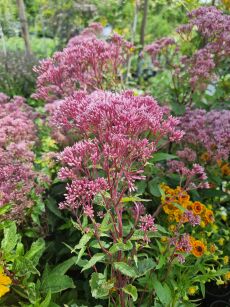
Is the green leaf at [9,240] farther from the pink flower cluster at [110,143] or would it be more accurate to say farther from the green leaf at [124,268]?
the green leaf at [124,268]

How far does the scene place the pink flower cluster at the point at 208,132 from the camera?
2.10m

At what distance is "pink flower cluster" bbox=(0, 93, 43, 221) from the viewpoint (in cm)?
184

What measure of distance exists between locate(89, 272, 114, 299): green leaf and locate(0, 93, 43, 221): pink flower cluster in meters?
0.50

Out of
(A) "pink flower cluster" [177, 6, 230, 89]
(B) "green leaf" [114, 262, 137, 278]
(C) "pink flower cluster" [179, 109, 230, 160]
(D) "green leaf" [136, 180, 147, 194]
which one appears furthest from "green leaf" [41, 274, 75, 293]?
(A) "pink flower cluster" [177, 6, 230, 89]

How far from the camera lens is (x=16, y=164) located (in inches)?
77.9

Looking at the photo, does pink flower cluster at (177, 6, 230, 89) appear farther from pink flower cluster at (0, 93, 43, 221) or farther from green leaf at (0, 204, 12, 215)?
green leaf at (0, 204, 12, 215)

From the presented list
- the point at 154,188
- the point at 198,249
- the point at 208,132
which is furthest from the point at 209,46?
the point at 198,249

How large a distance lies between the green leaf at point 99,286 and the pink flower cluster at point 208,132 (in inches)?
36.0

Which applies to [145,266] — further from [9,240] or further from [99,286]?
[9,240]

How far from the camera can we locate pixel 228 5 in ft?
10.1

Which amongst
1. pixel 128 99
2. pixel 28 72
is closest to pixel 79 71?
pixel 128 99

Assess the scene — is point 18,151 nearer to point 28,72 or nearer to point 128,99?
point 128,99

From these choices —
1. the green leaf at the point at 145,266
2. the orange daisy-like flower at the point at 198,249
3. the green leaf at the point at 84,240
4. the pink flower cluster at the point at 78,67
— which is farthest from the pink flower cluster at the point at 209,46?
the green leaf at the point at 84,240

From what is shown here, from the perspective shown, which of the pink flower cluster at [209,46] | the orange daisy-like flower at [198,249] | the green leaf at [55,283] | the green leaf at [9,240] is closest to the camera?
the green leaf at [9,240]
